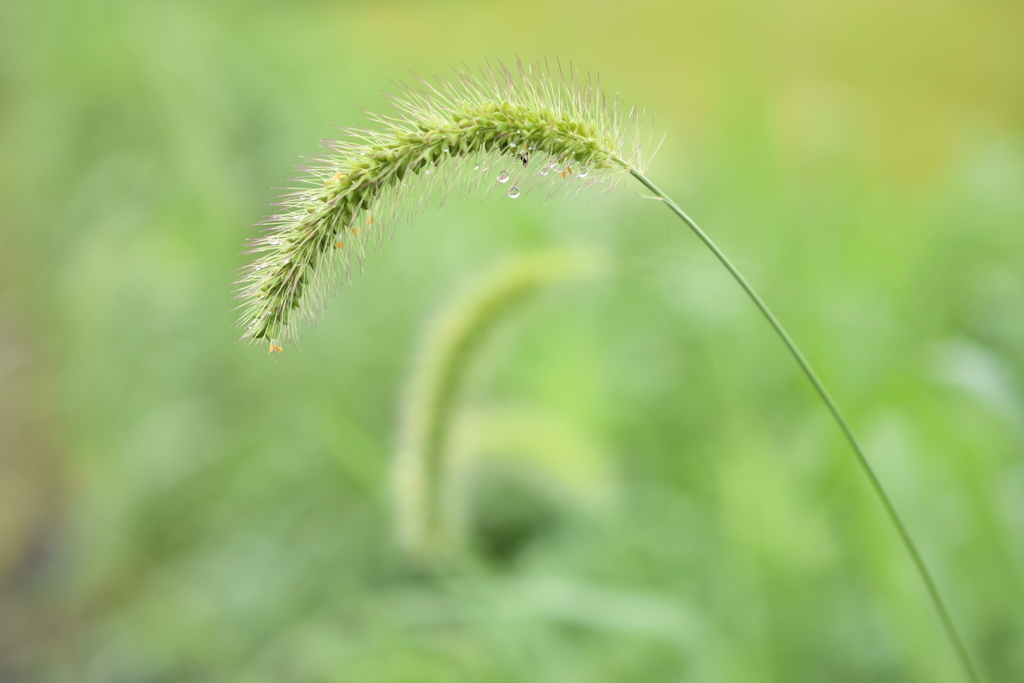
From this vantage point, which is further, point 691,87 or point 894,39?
point 691,87

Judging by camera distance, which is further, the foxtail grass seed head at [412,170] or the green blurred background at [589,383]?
the green blurred background at [589,383]

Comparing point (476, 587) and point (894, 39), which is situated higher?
point (894, 39)

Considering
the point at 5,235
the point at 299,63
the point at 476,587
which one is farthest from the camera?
the point at 5,235

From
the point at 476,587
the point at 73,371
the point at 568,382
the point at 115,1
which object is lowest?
the point at 476,587

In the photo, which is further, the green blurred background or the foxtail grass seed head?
the green blurred background

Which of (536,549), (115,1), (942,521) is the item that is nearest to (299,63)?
(115,1)

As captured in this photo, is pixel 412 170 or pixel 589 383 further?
pixel 589 383

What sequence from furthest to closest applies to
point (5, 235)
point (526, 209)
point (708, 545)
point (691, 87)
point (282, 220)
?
point (5, 235), point (691, 87), point (526, 209), point (708, 545), point (282, 220)

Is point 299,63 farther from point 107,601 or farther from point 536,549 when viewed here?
point 536,549
